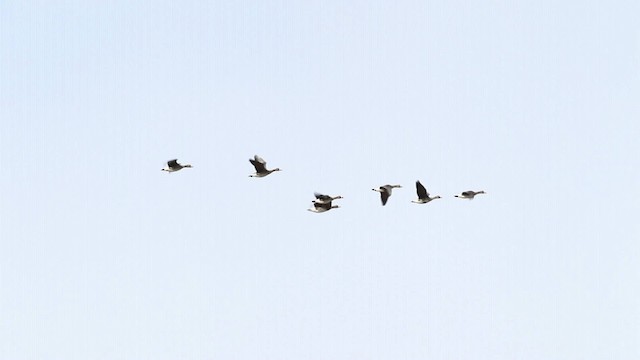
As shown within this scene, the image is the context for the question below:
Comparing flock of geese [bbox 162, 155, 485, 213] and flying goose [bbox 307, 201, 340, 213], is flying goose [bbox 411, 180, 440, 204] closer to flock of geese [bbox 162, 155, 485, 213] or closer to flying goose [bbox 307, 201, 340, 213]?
flock of geese [bbox 162, 155, 485, 213]

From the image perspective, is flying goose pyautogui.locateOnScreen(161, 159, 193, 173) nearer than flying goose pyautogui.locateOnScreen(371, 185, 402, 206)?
No

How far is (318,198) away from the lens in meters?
165

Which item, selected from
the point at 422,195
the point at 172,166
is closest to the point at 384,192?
the point at 422,195

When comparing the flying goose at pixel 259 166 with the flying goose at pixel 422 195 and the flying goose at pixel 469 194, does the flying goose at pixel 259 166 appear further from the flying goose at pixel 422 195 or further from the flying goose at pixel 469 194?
the flying goose at pixel 469 194

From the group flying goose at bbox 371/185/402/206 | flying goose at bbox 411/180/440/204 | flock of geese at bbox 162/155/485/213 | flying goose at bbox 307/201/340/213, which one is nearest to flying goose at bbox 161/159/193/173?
flock of geese at bbox 162/155/485/213

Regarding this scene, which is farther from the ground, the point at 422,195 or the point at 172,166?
the point at 172,166

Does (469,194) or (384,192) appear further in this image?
(469,194)

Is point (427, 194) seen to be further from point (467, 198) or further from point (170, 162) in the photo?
point (170, 162)

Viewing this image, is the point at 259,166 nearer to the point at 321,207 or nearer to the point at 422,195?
the point at 321,207

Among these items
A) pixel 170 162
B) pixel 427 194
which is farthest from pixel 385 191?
pixel 170 162

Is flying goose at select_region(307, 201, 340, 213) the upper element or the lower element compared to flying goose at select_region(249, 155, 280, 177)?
lower

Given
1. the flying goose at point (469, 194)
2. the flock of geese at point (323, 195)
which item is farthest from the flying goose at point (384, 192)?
the flying goose at point (469, 194)

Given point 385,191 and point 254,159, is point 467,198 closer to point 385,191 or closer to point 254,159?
point 385,191

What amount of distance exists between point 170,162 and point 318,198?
683 inches
